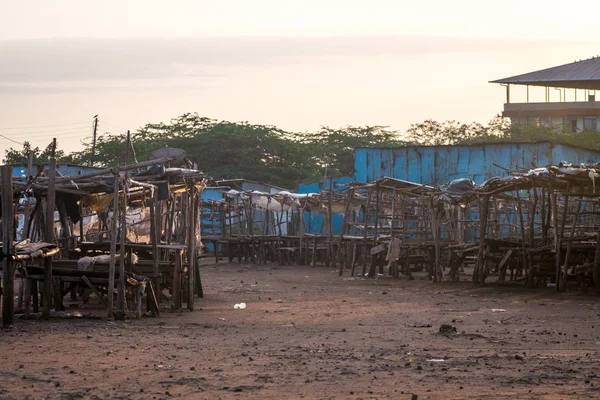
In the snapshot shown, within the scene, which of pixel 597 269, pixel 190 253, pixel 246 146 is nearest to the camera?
pixel 190 253

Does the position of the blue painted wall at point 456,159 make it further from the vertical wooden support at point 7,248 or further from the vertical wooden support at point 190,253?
the vertical wooden support at point 7,248

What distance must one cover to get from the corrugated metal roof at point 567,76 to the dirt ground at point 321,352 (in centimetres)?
3986

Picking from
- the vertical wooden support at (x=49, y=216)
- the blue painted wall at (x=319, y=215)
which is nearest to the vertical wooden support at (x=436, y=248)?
the vertical wooden support at (x=49, y=216)

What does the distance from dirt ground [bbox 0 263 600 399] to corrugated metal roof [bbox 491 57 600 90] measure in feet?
131

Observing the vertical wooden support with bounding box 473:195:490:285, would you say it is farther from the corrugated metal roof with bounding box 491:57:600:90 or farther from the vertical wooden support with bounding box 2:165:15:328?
the corrugated metal roof with bounding box 491:57:600:90

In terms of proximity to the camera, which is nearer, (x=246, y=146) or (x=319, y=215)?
(x=319, y=215)

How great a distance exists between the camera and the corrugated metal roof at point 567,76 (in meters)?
54.9

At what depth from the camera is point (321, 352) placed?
10.3 meters

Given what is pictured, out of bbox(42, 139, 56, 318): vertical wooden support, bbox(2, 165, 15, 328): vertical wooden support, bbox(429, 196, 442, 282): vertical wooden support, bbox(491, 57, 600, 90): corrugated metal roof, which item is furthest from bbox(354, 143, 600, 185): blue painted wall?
bbox(2, 165, 15, 328): vertical wooden support

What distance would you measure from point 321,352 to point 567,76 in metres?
48.3

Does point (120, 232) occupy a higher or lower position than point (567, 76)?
lower

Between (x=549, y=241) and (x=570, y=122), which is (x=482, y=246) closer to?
(x=549, y=241)

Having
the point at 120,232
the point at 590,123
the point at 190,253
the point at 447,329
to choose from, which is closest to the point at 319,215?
the point at 590,123

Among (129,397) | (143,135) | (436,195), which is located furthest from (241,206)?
(129,397)
